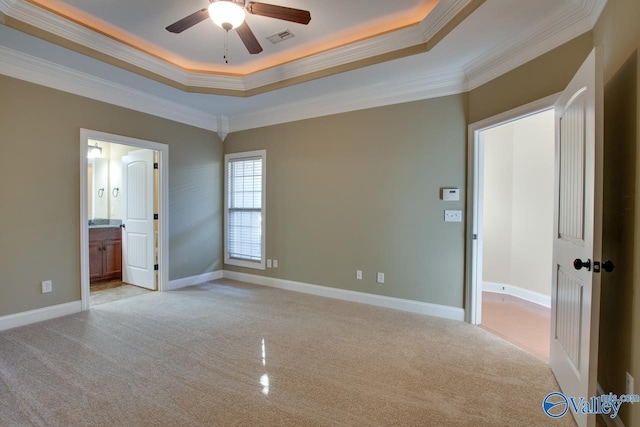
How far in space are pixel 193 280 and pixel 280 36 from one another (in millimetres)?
3847

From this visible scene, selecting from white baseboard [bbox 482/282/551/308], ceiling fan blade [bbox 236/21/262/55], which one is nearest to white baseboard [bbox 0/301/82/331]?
ceiling fan blade [bbox 236/21/262/55]

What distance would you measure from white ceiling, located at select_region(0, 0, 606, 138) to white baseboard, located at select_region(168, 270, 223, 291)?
8.47ft

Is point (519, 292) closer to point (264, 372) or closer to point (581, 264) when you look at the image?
point (581, 264)

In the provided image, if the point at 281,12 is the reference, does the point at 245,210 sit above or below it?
below

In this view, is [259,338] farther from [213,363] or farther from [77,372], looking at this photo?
[77,372]

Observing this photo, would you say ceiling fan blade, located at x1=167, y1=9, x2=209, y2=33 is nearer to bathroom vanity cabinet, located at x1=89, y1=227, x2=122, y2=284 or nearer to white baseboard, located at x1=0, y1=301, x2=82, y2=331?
white baseboard, located at x1=0, y1=301, x2=82, y2=331

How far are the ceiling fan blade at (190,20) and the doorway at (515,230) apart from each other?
9.25 feet

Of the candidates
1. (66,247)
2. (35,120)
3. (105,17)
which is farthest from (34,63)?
(66,247)

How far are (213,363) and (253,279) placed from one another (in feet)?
8.38

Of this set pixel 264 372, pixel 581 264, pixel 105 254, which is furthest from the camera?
pixel 105 254

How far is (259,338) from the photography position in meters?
2.88

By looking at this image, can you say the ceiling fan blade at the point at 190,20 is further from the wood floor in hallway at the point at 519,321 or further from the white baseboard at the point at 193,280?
the wood floor in hallway at the point at 519,321

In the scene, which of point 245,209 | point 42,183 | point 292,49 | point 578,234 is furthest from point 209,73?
point 578,234

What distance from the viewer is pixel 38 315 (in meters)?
3.24
